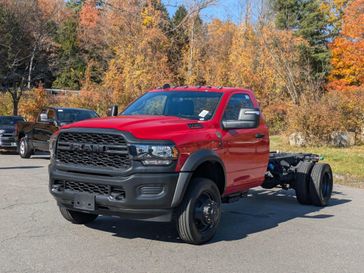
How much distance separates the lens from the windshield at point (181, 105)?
7.08m

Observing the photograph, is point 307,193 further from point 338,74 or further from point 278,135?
point 338,74

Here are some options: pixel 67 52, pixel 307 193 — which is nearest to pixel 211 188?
pixel 307 193

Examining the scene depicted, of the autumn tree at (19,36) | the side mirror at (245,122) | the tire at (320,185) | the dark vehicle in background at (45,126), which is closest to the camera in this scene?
the side mirror at (245,122)

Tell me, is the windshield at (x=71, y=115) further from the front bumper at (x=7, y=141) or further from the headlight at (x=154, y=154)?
the headlight at (x=154, y=154)

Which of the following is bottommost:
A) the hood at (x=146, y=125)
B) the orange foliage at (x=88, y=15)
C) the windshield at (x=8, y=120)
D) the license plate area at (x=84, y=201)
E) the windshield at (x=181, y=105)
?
the license plate area at (x=84, y=201)

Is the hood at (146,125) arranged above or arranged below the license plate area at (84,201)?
above

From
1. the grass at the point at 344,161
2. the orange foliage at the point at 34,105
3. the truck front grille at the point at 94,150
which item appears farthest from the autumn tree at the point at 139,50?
the truck front grille at the point at 94,150

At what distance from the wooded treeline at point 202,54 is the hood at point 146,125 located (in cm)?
1653

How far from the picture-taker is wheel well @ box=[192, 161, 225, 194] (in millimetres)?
6555

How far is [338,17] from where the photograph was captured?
145 ft

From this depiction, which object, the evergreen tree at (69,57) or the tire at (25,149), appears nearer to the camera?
the tire at (25,149)

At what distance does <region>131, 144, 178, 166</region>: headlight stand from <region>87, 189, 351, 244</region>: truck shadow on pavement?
125 centimetres

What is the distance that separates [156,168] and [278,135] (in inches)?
818

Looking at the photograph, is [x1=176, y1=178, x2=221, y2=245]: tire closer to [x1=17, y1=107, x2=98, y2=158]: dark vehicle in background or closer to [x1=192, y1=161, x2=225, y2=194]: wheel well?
[x1=192, y1=161, x2=225, y2=194]: wheel well
